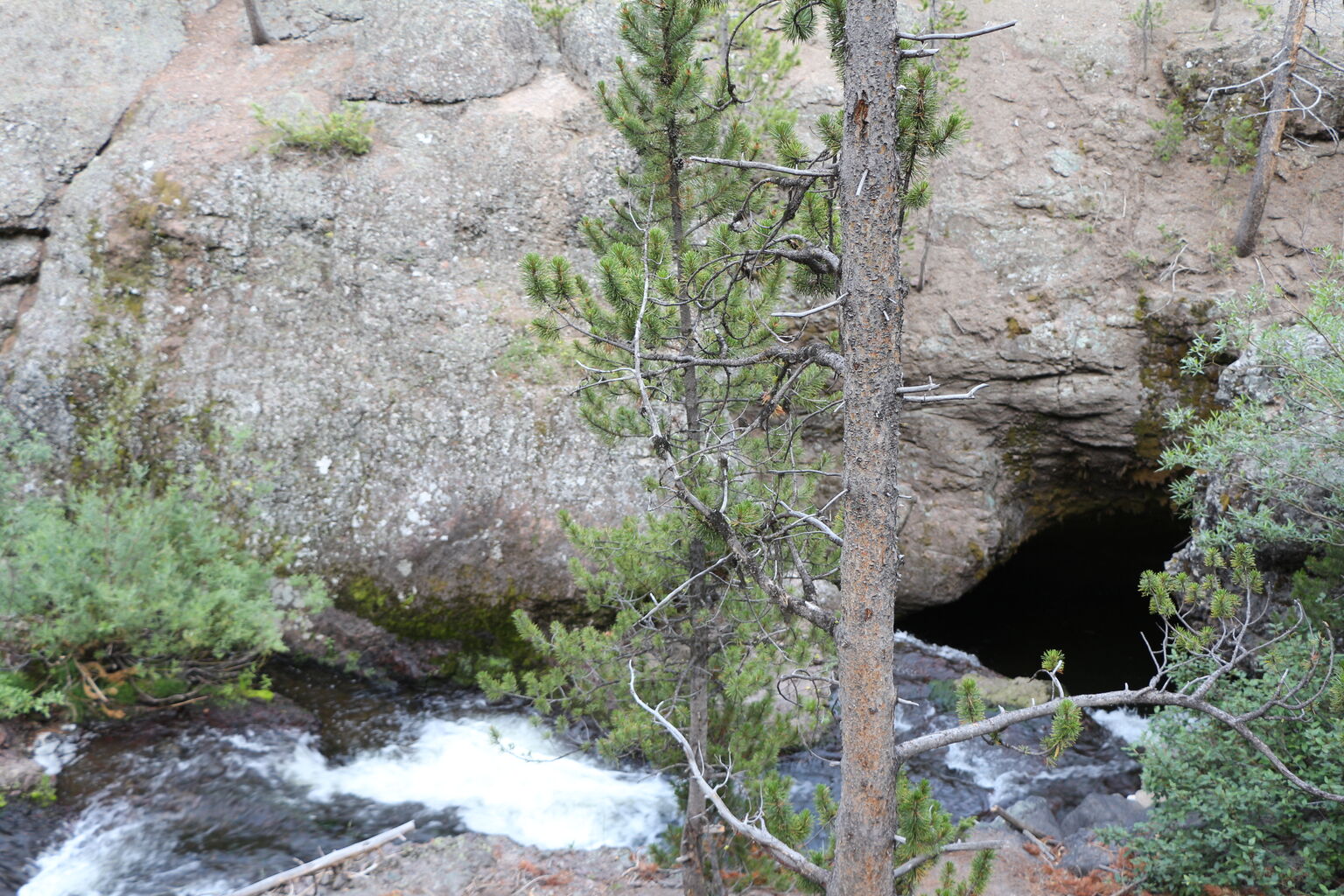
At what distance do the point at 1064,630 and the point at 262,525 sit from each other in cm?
1119

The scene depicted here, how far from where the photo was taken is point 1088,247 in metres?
10.6

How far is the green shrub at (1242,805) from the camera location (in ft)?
15.1

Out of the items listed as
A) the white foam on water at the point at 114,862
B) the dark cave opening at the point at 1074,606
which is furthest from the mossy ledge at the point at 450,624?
the dark cave opening at the point at 1074,606

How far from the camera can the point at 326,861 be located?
19.6 feet

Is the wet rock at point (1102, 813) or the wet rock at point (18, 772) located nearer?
the wet rock at point (18, 772)

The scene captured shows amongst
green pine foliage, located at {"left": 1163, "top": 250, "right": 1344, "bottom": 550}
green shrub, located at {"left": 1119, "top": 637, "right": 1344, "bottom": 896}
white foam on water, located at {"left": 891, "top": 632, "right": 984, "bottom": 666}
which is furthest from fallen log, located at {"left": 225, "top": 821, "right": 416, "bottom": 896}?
green pine foliage, located at {"left": 1163, "top": 250, "right": 1344, "bottom": 550}

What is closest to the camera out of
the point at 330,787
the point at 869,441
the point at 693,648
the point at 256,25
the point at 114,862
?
the point at 869,441

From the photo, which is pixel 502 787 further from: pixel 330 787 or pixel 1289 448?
pixel 1289 448

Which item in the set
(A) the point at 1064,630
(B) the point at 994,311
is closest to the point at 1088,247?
(B) the point at 994,311

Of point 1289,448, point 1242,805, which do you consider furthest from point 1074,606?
→ point 1242,805

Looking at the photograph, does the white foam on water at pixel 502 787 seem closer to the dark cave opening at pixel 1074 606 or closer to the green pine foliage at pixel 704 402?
the green pine foliage at pixel 704 402

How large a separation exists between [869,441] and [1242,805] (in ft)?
12.4

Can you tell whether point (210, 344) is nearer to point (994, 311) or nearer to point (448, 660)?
point (448, 660)

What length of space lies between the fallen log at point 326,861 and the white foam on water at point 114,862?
0.92ft
